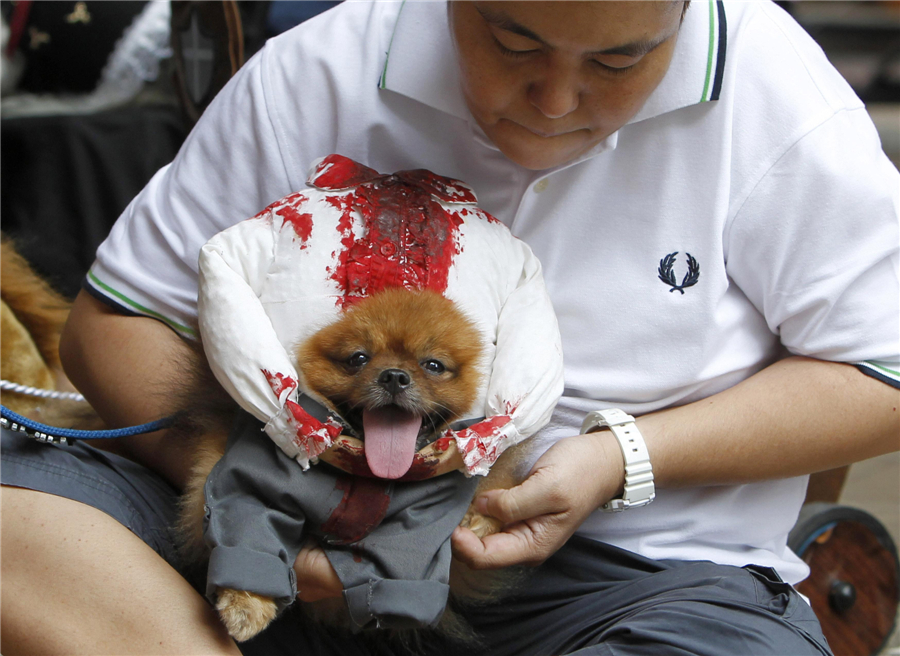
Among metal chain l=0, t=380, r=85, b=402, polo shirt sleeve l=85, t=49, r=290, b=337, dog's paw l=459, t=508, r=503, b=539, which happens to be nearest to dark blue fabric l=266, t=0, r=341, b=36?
polo shirt sleeve l=85, t=49, r=290, b=337

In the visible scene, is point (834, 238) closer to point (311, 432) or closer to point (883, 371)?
point (883, 371)

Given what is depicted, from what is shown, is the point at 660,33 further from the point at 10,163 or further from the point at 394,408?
the point at 10,163

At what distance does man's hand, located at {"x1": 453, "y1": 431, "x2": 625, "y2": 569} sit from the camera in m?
0.75

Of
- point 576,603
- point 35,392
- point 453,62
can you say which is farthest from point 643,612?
point 35,392

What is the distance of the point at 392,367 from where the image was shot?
0.67 m

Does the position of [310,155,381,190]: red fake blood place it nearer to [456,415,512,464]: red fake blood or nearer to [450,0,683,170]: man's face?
[450,0,683,170]: man's face

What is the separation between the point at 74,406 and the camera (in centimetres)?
114

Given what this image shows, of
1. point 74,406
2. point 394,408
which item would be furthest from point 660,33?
point 74,406

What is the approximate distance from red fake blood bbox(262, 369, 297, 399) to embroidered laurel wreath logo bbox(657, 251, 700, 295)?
0.42 m

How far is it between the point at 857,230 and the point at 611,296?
0.25 meters

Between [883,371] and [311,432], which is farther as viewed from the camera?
[883,371]

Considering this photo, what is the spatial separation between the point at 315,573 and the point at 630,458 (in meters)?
0.33

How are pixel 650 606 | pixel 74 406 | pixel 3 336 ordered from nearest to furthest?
pixel 650 606 < pixel 74 406 < pixel 3 336

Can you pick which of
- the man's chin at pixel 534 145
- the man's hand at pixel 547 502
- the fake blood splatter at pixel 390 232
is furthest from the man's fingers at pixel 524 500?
the man's chin at pixel 534 145
